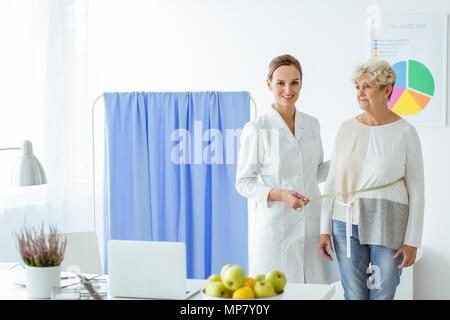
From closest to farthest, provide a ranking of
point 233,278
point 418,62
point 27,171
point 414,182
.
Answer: point 233,278, point 27,171, point 414,182, point 418,62

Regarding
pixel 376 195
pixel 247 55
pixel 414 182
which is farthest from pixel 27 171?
pixel 247 55

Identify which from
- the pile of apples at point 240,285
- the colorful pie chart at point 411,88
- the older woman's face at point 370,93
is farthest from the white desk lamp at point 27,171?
the colorful pie chart at point 411,88

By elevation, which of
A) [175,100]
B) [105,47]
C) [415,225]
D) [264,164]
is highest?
[105,47]

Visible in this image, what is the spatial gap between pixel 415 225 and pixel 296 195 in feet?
1.47

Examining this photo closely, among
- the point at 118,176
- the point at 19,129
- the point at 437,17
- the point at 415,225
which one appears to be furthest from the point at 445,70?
the point at 19,129

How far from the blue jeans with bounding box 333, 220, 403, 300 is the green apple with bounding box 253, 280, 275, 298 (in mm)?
598

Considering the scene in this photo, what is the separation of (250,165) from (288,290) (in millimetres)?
692

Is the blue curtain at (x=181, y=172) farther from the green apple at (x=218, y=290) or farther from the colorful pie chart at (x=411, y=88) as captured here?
the green apple at (x=218, y=290)

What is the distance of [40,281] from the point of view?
179cm

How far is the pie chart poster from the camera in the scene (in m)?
3.04

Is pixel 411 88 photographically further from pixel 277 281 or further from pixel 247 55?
pixel 277 281
